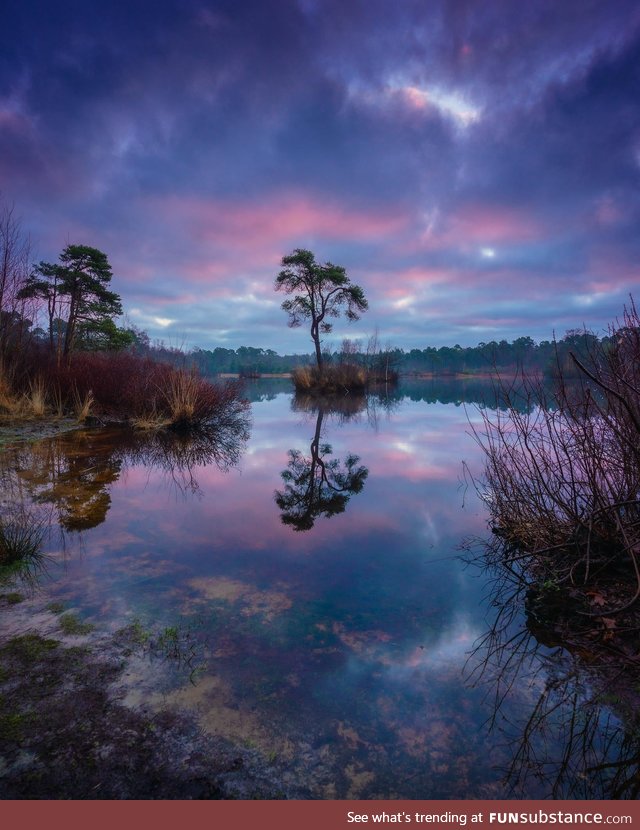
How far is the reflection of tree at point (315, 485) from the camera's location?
550 centimetres

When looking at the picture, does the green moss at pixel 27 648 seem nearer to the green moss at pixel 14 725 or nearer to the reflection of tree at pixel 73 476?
the green moss at pixel 14 725

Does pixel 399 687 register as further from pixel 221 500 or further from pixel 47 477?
pixel 47 477

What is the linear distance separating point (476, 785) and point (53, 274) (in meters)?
31.2

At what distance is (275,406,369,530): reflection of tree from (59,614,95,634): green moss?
2546 millimetres

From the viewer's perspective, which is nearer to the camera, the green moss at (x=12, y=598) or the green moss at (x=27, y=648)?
the green moss at (x=27, y=648)

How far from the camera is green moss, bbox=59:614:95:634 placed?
2740mm

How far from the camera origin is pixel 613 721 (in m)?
2.03

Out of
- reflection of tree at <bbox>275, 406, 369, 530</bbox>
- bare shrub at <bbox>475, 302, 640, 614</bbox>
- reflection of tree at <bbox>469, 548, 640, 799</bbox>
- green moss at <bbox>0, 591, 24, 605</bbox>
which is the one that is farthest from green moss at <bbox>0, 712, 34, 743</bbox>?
bare shrub at <bbox>475, 302, 640, 614</bbox>

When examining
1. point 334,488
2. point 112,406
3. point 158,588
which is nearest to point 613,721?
point 158,588

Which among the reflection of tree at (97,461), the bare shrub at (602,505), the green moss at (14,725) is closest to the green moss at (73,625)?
the green moss at (14,725)

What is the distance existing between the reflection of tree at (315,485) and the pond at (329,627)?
0.16ft

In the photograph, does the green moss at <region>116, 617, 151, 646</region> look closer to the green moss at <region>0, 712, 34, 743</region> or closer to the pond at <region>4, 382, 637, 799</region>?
the pond at <region>4, 382, 637, 799</region>

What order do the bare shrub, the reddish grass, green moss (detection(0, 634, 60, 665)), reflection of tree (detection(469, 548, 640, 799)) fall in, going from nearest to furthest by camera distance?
reflection of tree (detection(469, 548, 640, 799)) → green moss (detection(0, 634, 60, 665)) → the bare shrub → the reddish grass

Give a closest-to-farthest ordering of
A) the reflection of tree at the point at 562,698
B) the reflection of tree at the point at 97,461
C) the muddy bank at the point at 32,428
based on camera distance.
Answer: the reflection of tree at the point at 562,698 < the reflection of tree at the point at 97,461 < the muddy bank at the point at 32,428
